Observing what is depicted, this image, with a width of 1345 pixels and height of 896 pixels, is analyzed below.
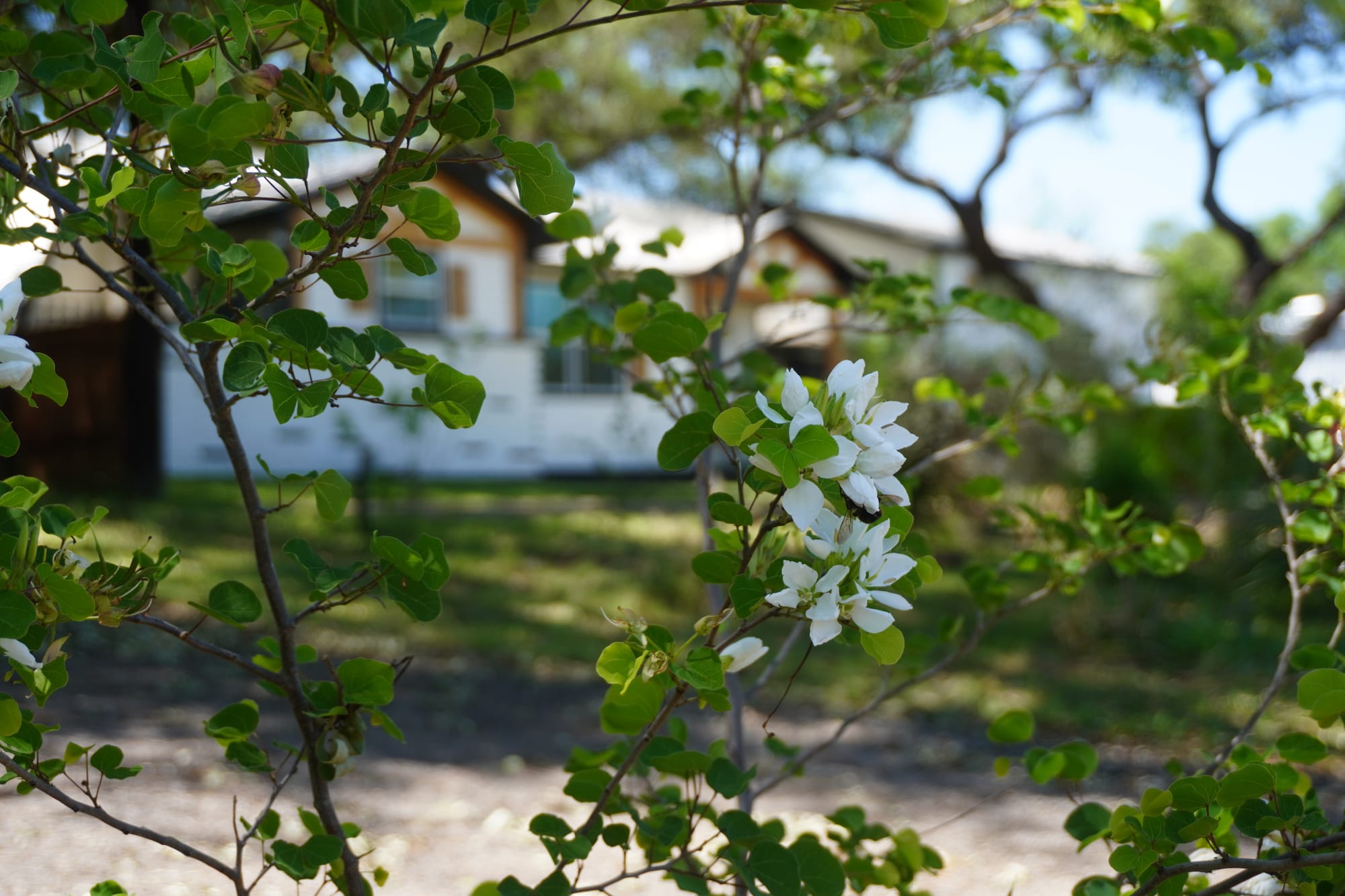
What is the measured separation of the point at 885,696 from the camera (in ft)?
5.78

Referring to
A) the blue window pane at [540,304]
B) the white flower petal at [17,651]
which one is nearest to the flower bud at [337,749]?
the white flower petal at [17,651]

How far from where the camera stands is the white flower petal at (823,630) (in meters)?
0.93

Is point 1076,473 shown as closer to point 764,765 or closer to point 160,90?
point 764,765

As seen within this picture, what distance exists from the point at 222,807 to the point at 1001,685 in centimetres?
373

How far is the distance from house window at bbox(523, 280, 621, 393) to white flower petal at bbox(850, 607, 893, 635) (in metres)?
15.4

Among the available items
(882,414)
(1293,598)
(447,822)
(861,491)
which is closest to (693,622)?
(447,822)

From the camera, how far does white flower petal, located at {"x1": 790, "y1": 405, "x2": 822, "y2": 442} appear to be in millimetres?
941

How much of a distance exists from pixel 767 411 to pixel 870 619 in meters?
0.20

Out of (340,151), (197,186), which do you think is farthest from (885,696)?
(340,151)

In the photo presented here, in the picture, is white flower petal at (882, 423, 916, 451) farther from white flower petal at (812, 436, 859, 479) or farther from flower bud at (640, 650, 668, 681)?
flower bud at (640, 650, 668, 681)

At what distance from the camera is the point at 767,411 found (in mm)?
963

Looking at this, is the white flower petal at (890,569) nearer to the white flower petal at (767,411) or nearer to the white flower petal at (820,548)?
the white flower petal at (820,548)

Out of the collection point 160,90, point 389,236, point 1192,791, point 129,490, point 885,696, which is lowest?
point 129,490

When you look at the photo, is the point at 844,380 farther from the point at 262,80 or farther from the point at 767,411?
the point at 262,80
